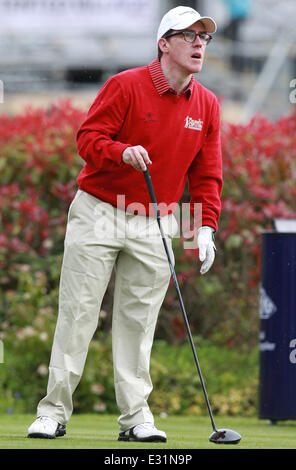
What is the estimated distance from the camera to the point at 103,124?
5273 millimetres

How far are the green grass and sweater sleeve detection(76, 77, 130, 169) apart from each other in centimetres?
132

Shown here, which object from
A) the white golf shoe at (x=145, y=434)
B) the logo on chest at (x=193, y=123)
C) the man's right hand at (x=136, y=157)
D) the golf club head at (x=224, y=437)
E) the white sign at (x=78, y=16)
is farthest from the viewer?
the white sign at (x=78, y=16)

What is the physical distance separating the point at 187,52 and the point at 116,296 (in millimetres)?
1263

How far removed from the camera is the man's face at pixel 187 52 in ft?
17.6

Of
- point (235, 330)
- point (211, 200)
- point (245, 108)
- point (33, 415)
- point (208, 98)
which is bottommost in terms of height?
point (33, 415)

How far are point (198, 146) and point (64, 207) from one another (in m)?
3.33

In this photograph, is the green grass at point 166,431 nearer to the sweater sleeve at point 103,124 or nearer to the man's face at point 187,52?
the sweater sleeve at point 103,124

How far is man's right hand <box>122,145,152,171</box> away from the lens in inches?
199

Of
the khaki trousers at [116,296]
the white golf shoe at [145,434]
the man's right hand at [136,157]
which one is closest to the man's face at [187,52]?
the man's right hand at [136,157]

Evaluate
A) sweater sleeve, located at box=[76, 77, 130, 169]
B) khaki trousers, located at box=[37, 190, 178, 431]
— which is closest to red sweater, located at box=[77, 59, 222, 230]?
sweater sleeve, located at box=[76, 77, 130, 169]

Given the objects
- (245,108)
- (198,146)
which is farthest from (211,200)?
(245,108)

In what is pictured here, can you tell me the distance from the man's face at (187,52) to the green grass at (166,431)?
6.00 ft

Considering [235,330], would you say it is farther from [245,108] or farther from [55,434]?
[245,108]
